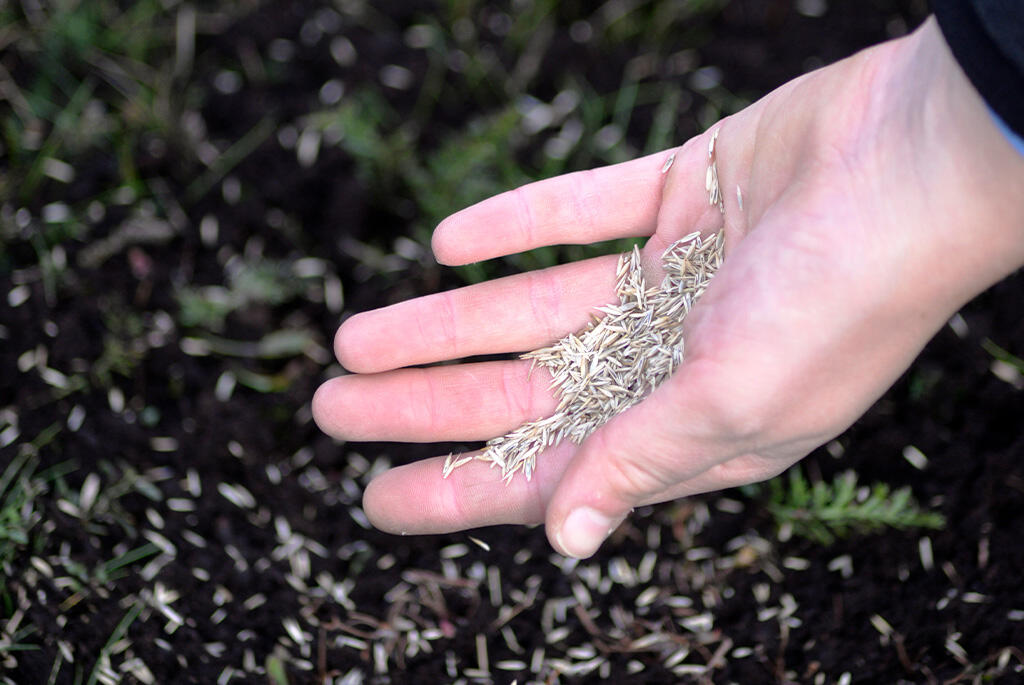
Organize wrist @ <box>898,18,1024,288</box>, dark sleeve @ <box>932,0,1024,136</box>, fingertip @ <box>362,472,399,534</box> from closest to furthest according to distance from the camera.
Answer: dark sleeve @ <box>932,0,1024,136</box>
wrist @ <box>898,18,1024,288</box>
fingertip @ <box>362,472,399,534</box>

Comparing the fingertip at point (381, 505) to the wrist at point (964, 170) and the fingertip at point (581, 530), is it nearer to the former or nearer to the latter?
the fingertip at point (581, 530)

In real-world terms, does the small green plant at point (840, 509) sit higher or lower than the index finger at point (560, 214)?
lower

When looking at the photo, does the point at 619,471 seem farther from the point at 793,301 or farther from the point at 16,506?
the point at 16,506

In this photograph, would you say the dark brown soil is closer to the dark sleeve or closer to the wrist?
the wrist

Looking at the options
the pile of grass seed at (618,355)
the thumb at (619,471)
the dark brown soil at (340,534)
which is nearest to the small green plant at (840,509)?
the dark brown soil at (340,534)

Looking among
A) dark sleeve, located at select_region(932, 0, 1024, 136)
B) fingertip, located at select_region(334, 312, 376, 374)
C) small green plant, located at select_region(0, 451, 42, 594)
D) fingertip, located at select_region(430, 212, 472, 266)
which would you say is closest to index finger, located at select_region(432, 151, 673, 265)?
fingertip, located at select_region(430, 212, 472, 266)
